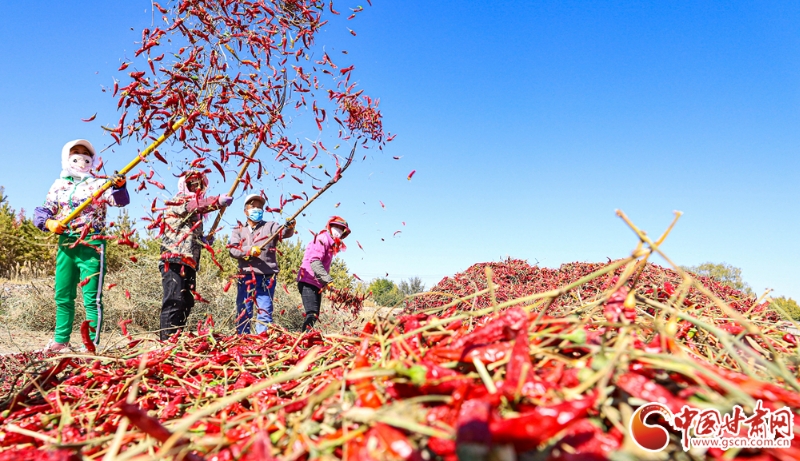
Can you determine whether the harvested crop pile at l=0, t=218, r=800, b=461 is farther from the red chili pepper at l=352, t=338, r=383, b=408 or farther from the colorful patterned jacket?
the colorful patterned jacket

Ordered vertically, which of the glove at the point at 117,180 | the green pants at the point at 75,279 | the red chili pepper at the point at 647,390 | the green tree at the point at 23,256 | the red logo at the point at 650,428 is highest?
the green tree at the point at 23,256

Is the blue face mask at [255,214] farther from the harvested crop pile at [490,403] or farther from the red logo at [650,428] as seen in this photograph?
the red logo at [650,428]

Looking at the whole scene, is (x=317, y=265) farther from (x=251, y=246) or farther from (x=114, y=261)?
(x=114, y=261)

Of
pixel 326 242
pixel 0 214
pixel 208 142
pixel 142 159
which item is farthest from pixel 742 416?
pixel 0 214

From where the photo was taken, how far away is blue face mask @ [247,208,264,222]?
19.5 feet

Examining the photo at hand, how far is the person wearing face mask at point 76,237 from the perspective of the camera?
4191 millimetres

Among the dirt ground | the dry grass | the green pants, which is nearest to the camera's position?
the green pants

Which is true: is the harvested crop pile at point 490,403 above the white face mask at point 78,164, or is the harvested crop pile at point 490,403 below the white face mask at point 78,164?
below

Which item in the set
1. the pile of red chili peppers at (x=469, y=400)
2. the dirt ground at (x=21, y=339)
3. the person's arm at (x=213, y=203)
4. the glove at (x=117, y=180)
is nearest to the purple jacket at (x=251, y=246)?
the person's arm at (x=213, y=203)

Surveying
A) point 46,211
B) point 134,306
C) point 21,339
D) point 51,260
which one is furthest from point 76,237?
point 51,260

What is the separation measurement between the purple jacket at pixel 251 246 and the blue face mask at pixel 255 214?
12 cm

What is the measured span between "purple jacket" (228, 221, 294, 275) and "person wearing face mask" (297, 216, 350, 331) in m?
0.46

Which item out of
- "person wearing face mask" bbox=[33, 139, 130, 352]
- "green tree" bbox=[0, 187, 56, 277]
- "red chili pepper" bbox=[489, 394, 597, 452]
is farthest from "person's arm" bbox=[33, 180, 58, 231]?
"green tree" bbox=[0, 187, 56, 277]

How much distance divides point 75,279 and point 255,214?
2.10m
